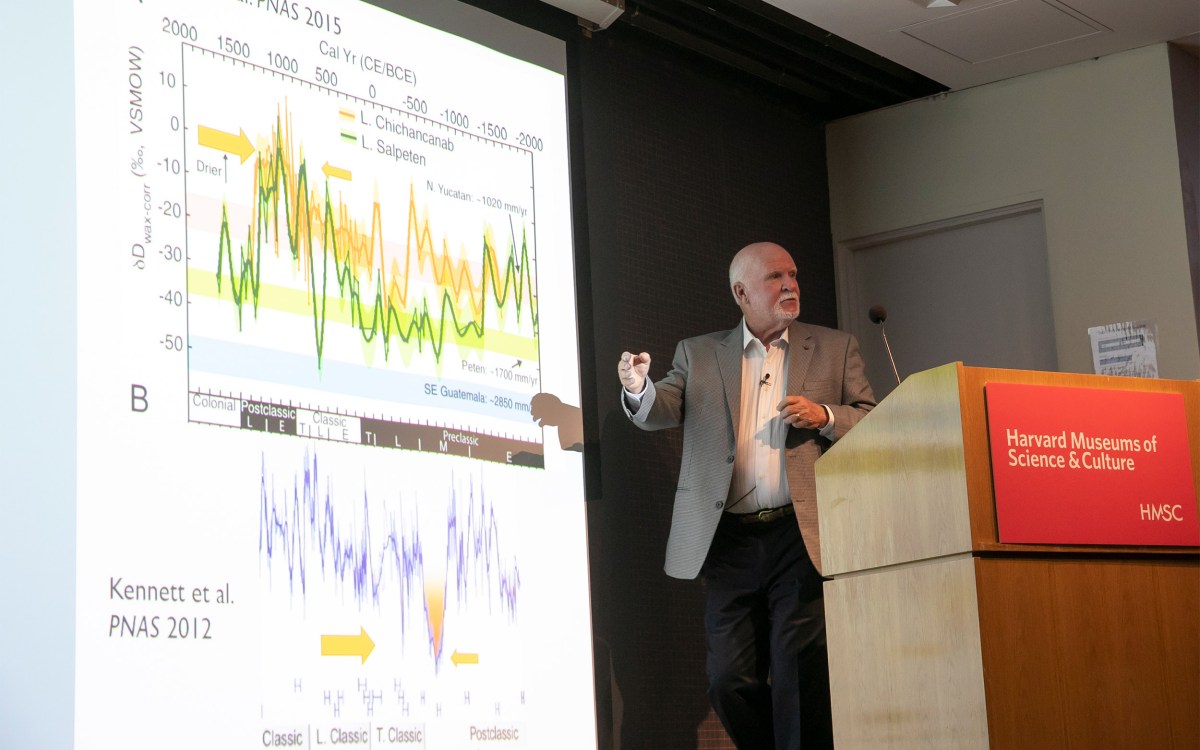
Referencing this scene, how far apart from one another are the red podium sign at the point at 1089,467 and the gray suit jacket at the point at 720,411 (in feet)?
4.07

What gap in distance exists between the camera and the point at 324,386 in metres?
3.41

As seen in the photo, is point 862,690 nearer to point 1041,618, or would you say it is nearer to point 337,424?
point 1041,618

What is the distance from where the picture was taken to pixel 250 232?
3330 millimetres

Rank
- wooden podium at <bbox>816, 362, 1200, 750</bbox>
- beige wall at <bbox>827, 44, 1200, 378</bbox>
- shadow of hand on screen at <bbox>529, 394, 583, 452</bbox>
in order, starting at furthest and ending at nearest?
beige wall at <bbox>827, 44, 1200, 378</bbox> < shadow of hand on screen at <bbox>529, 394, 583, 452</bbox> < wooden podium at <bbox>816, 362, 1200, 750</bbox>

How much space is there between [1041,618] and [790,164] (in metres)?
3.30

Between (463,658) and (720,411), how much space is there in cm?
102

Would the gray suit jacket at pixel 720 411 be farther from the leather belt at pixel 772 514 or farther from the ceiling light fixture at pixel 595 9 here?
the ceiling light fixture at pixel 595 9

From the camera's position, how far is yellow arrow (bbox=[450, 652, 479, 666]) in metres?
3.53

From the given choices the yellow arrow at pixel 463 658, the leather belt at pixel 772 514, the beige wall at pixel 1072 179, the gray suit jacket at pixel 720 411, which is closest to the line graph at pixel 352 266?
the gray suit jacket at pixel 720 411

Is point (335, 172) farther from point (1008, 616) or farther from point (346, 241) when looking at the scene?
point (1008, 616)

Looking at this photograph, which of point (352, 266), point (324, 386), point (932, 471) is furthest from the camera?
point (352, 266)

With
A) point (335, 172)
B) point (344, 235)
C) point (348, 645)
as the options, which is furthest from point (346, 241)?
point (348, 645)

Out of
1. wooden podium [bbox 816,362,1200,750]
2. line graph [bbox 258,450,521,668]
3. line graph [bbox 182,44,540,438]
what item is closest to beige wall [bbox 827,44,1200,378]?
line graph [bbox 182,44,540,438]

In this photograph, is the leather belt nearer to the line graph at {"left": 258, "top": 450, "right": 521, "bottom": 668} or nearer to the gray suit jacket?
the gray suit jacket
